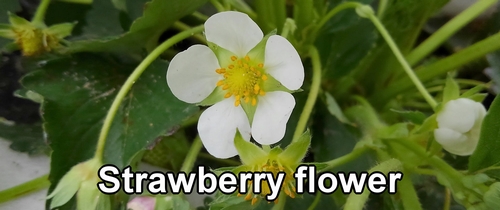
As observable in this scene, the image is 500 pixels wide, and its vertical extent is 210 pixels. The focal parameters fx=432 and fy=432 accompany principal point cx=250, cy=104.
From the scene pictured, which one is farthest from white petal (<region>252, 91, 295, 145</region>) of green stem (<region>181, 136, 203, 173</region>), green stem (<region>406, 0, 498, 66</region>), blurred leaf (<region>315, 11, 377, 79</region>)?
green stem (<region>406, 0, 498, 66</region>)

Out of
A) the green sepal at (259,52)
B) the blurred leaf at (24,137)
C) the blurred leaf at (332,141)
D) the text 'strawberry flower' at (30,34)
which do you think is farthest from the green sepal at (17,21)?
the blurred leaf at (332,141)

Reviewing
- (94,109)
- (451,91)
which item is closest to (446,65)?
(451,91)

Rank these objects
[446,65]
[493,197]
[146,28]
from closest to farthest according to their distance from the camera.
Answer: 1. [493,197]
2. [146,28]
3. [446,65]

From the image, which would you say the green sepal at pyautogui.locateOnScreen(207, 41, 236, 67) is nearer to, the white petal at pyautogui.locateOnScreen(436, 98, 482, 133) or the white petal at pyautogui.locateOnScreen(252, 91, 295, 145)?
the white petal at pyautogui.locateOnScreen(252, 91, 295, 145)

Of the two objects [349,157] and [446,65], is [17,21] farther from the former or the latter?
[446,65]

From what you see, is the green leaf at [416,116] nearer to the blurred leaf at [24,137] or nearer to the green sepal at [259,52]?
the green sepal at [259,52]
